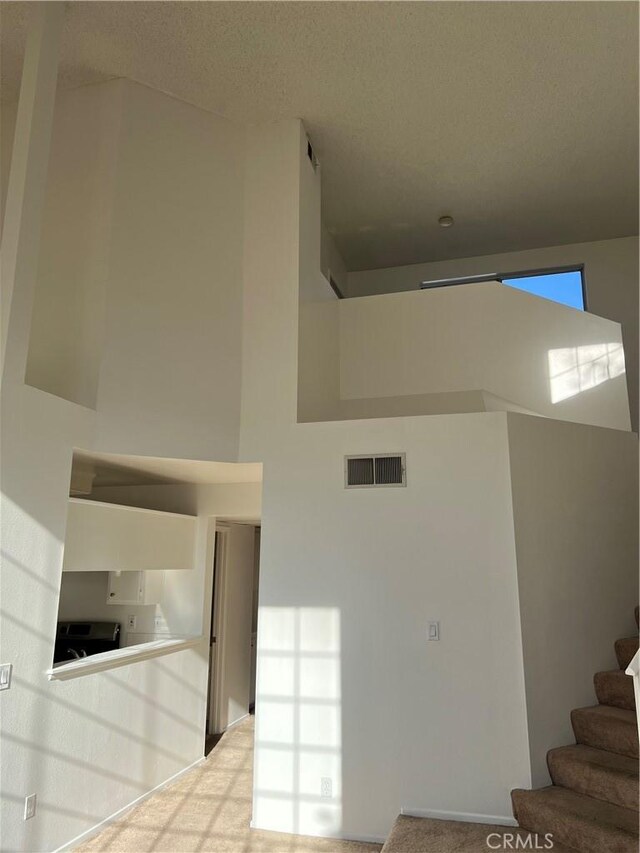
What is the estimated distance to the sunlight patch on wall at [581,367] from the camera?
5.09 meters

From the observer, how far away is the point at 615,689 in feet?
12.3

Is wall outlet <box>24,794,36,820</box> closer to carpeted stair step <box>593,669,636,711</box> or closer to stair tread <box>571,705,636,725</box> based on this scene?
stair tread <box>571,705,636,725</box>

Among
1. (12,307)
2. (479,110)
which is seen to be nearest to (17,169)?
(12,307)

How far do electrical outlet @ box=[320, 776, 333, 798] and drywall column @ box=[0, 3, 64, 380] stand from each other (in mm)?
2918

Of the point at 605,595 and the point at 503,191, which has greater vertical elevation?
the point at 503,191

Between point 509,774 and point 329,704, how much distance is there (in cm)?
109

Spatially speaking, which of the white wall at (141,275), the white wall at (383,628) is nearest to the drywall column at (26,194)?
the white wall at (141,275)

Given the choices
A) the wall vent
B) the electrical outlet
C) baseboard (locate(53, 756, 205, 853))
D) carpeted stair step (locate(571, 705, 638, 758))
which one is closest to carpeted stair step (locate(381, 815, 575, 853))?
the electrical outlet

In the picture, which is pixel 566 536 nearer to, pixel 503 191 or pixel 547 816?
pixel 547 816

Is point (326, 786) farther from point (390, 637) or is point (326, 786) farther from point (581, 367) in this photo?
point (581, 367)

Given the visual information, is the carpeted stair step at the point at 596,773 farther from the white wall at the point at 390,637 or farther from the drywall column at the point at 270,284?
the drywall column at the point at 270,284

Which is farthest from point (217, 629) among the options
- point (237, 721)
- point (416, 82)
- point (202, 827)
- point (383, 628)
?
point (416, 82)

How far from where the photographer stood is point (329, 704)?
3.69 meters

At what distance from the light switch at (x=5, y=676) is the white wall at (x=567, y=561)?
2.80m
